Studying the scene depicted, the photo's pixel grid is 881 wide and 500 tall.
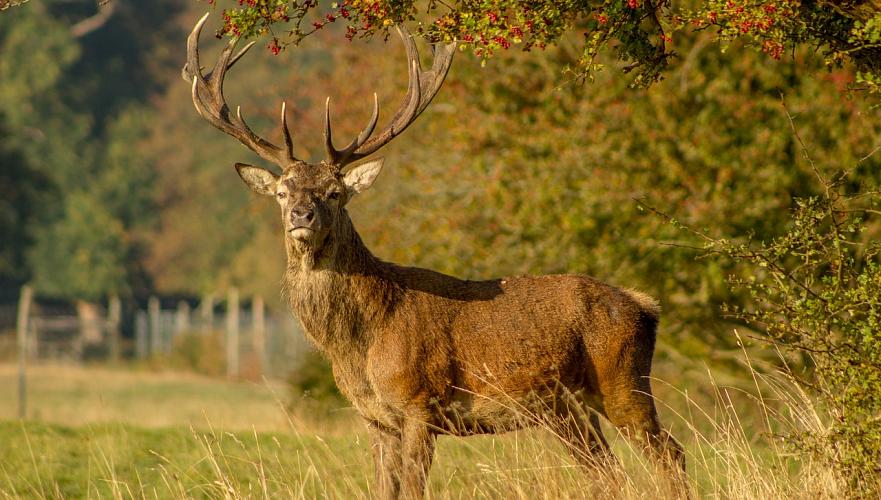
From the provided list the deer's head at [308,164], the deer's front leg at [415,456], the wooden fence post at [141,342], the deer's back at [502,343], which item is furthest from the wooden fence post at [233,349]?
the deer's front leg at [415,456]

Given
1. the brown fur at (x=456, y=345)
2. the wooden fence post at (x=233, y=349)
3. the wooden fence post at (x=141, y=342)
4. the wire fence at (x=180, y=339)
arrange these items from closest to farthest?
1. the brown fur at (x=456, y=345)
2. the wooden fence post at (x=233, y=349)
3. the wire fence at (x=180, y=339)
4. the wooden fence post at (x=141, y=342)

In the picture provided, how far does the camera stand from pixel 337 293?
7891mm

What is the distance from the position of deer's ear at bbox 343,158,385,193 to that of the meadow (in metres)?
1.35

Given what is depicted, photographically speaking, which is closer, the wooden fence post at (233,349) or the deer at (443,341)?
the deer at (443,341)

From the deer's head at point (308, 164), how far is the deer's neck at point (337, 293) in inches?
3.8

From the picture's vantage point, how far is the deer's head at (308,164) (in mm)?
7723

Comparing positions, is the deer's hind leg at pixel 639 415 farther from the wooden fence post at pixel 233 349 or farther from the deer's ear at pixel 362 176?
the wooden fence post at pixel 233 349

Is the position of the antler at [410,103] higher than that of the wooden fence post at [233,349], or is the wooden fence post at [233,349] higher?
the antler at [410,103]

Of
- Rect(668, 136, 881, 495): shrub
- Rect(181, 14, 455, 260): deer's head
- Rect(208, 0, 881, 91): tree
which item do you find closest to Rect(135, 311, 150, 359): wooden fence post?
Rect(181, 14, 455, 260): deer's head

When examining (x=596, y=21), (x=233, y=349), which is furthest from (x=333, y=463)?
(x=233, y=349)

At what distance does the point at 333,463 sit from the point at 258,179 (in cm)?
203

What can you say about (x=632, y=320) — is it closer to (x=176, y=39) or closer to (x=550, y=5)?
(x=550, y=5)

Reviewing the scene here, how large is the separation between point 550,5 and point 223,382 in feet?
101

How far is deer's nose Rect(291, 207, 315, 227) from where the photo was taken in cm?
754
